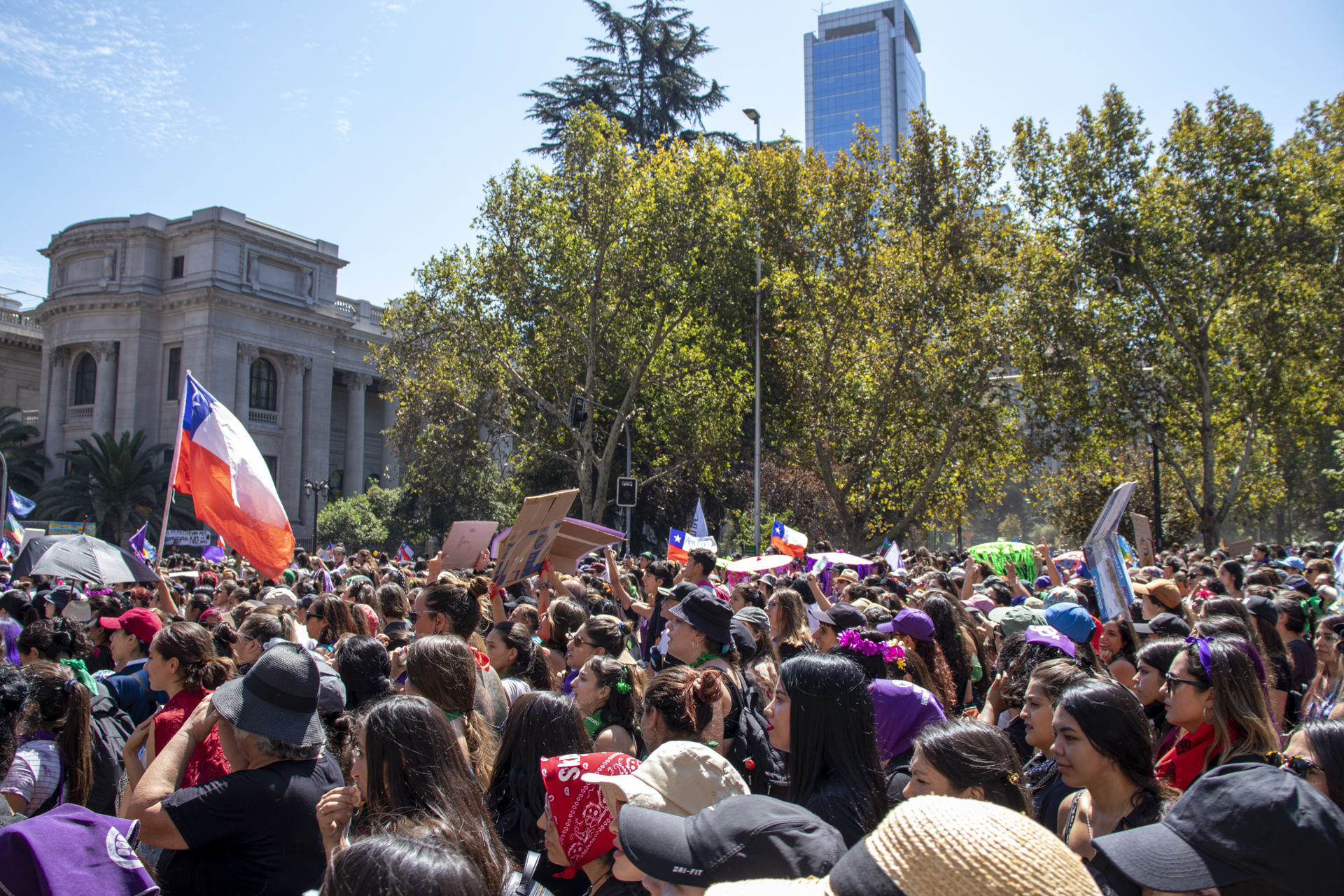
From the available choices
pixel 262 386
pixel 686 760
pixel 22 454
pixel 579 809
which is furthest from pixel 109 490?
pixel 686 760

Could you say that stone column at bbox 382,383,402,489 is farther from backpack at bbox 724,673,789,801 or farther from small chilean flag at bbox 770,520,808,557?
backpack at bbox 724,673,789,801

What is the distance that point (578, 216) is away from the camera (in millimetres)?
25797

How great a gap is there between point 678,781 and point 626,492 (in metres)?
17.8

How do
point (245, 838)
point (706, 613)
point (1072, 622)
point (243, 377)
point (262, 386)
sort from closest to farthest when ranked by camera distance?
point (245, 838)
point (706, 613)
point (1072, 622)
point (243, 377)
point (262, 386)

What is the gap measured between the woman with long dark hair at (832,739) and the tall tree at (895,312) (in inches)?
939

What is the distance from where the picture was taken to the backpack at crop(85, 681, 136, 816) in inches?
168

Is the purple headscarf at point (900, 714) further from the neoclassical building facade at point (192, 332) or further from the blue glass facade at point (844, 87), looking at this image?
Answer: the blue glass facade at point (844, 87)

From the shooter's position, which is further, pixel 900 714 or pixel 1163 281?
pixel 1163 281

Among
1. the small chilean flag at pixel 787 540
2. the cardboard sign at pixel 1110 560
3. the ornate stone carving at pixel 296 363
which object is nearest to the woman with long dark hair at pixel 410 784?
the cardboard sign at pixel 1110 560

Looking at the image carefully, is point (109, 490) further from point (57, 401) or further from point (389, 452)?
point (389, 452)

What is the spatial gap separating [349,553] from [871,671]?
4129cm

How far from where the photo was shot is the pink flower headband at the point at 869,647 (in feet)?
15.4

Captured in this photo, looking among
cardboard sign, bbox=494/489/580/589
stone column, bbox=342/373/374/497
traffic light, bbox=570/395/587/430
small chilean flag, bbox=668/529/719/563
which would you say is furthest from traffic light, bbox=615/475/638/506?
stone column, bbox=342/373/374/497

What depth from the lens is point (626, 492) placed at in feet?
66.5
